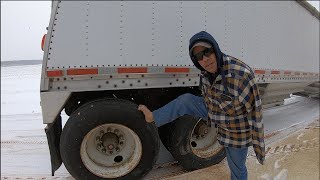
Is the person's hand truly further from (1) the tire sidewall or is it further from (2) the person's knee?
(1) the tire sidewall

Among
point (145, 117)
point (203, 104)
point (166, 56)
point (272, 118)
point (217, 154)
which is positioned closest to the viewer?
point (203, 104)

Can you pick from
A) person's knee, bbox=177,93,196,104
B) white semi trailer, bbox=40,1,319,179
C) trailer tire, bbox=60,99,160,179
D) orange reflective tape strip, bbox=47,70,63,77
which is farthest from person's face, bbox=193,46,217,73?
orange reflective tape strip, bbox=47,70,63,77

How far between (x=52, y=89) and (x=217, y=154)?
2.24m

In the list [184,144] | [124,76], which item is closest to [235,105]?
[124,76]

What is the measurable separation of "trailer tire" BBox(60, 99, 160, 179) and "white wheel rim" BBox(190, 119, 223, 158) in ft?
2.51

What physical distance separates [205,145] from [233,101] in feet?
5.67

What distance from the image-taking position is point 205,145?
418 centimetres

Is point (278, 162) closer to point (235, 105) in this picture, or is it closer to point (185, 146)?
point (185, 146)

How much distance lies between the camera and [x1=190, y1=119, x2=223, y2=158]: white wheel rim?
13.3 feet

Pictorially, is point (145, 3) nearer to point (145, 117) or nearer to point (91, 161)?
point (145, 117)

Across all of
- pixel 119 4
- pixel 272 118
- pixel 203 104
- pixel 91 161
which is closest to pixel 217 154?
pixel 203 104

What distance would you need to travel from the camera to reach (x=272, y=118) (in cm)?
675

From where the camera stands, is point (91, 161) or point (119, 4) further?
point (91, 161)

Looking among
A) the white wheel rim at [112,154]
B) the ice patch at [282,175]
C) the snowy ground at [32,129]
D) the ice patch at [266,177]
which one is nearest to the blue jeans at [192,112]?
the white wheel rim at [112,154]
